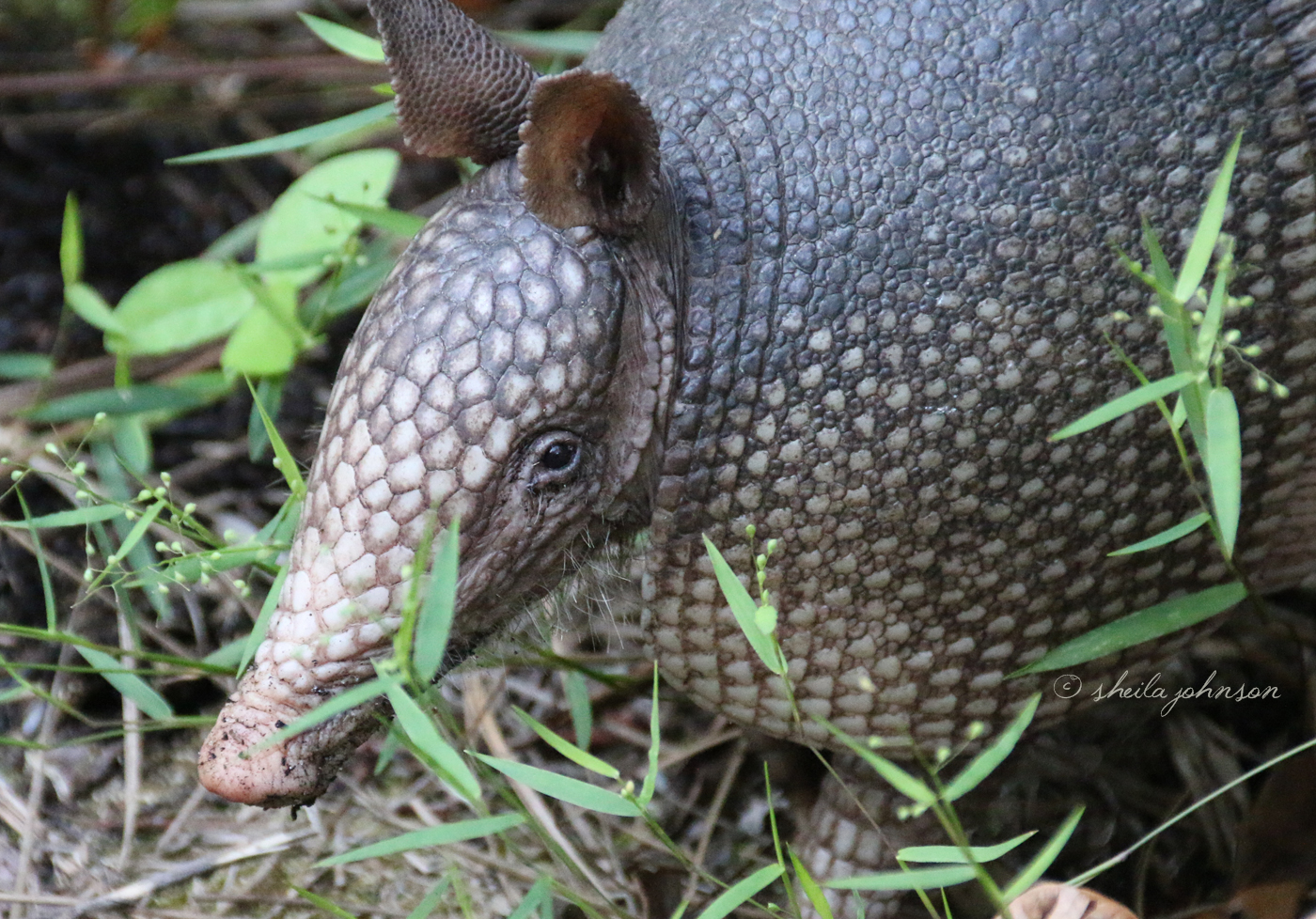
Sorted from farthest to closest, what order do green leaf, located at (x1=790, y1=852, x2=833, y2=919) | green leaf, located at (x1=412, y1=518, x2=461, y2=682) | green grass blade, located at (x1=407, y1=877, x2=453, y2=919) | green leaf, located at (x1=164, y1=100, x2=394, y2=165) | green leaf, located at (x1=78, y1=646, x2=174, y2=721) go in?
1. green leaf, located at (x1=164, y1=100, x2=394, y2=165)
2. green leaf, located at (x1=78, y1=646, x2=174, y2=721)
3. green grass blade, located at (x1=407, y1=877, x2=453, y2=919)
4. green leaf, located at (x1=790, y1=852, x2=833, y2=919)
5. green leaf, located at (x1=412, y1=518, x2=461, y2=682)

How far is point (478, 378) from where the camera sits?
1833mm

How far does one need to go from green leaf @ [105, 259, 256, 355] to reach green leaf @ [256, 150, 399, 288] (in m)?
0.13

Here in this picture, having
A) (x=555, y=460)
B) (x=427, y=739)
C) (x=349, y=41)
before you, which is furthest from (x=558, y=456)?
(x=349, y=41)

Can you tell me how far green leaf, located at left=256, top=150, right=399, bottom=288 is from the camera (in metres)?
3.02

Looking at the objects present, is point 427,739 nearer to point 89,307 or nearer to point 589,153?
point 589,153

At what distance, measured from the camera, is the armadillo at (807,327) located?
1866 mm

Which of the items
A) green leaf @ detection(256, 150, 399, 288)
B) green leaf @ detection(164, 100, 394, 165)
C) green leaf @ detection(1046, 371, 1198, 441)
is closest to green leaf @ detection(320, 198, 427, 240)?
green leaf @ detection(164, 100, 394, 165)

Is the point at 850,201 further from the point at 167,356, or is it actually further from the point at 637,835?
the point at 167,356

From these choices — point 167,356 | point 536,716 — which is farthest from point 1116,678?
point 167,356

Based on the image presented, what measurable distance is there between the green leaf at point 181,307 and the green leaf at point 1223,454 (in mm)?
2143

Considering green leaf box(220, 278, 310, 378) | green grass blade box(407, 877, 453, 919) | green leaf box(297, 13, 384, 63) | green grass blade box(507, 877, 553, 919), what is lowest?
green grass blade box(407, 877, 453, 919)

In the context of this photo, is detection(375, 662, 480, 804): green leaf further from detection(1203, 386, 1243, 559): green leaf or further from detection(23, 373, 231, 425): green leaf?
detection(23, 373, 231, 425): green leaf

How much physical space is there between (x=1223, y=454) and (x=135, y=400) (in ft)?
7.75

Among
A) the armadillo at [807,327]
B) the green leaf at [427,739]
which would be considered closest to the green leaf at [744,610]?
the armadillo at [807,327]
